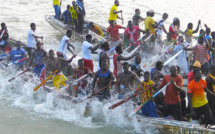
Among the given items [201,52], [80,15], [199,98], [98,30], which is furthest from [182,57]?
[80,15]

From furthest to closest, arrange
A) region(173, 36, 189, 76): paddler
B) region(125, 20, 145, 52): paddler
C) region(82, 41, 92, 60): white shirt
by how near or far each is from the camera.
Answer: region(125, 20, 145, 52): paddler
region(173, 36, 189, 76): paddler
region(82, 41, 92, 60): white shirt

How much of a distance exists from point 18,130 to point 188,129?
4179mm

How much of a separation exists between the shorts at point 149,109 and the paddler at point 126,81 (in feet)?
1.79

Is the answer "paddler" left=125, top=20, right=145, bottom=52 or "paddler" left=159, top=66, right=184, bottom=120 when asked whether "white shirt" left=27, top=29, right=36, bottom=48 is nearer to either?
"paddler" left=125, top=20, right=145, bottom=52

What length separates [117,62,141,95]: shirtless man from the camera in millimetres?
7965

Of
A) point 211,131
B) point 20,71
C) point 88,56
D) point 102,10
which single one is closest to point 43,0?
point 102,10

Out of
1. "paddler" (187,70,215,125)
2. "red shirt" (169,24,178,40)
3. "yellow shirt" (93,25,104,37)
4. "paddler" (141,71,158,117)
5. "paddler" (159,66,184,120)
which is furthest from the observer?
"yellow shirt" (93,25,104,37)

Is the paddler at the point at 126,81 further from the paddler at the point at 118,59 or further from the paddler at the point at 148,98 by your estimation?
the paddler at the point at 118,59

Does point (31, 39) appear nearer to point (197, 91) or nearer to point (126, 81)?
point (126, 81)

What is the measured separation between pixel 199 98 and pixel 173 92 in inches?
20.3

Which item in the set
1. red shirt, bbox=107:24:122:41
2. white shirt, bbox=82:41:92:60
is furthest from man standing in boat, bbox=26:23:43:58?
white shirt, bbox=82:41:92:60

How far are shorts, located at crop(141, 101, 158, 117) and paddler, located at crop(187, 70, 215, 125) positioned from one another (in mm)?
878

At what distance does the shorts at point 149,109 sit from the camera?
25.1 feet

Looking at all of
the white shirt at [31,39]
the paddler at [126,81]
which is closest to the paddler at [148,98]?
the paddler at [126,81]
